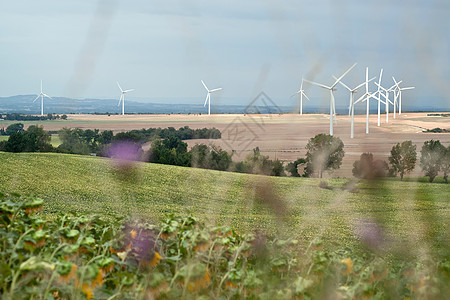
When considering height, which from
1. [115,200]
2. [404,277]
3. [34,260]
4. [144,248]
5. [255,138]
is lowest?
[115,200]

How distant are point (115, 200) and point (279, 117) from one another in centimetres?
591

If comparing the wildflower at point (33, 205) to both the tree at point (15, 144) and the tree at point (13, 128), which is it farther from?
the tree at point (15, 144)

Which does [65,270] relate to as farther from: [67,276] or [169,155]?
[169,155]

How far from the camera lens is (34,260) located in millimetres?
1206

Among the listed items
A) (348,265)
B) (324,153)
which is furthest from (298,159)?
(348,265)

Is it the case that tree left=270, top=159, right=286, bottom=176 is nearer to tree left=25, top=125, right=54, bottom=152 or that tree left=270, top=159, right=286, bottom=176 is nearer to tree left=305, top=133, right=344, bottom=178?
tree left=305, top=133, right=344, bottom=178

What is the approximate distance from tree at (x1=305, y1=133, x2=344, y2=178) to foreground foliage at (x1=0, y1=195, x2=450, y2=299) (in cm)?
33

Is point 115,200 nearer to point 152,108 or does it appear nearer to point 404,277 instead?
point 152,108

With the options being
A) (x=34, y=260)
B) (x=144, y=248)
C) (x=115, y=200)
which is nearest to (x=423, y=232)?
(x=144, y=248)

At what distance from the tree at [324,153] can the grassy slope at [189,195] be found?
0.58 ft

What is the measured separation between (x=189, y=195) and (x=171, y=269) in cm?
251

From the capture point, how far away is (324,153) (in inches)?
83.5

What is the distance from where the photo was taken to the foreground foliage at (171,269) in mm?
1440

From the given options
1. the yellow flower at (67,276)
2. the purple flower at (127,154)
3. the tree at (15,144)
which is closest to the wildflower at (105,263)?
the yellow flower at (67,276)
